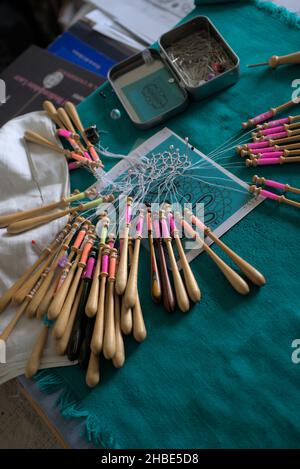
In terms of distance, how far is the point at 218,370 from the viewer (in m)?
0.71

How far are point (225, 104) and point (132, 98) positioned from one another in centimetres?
22

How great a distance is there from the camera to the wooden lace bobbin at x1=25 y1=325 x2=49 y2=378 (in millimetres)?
745

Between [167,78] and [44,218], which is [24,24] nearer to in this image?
[167,78]

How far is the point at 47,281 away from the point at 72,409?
0.24m

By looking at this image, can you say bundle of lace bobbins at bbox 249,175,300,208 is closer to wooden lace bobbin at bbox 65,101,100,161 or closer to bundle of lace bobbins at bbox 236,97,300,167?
bundle of lace bobbins at bbox 236,97,300,167

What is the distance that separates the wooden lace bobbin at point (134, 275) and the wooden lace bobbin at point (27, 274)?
0.53 feet

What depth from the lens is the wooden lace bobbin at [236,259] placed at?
2.43 ft

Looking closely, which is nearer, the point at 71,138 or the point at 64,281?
the point at 64,281

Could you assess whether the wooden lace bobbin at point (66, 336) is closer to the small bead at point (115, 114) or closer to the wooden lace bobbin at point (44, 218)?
the wooden lace bobbin at point (44, 218)

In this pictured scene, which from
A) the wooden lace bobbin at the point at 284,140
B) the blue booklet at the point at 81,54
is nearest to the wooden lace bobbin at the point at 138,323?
the wooden lace bobbin at the point at 284,140

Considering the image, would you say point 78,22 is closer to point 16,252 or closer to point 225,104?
point 225,104

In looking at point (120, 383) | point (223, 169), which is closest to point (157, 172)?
point (223, 169)

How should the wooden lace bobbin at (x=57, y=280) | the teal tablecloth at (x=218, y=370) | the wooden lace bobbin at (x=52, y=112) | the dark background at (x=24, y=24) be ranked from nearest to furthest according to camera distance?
the teal tablecloth at (x=218, y=370) → the wooden lace bobbin at (x=57, y=280) → the wooden lace bobbin at (x=52, y=112) → the dark background at (x=24, y=24)

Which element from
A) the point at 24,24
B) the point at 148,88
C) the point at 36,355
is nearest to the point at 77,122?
the point at 148,88
